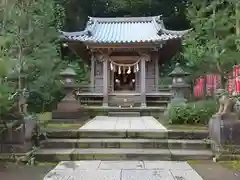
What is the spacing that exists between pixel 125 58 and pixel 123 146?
30.3 feet

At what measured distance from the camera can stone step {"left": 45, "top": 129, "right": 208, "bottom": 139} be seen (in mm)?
6430

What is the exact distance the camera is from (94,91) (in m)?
15.4

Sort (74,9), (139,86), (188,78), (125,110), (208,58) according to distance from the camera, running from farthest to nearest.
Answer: (74,9) → (139,86) → (125,110) → (188,78) → (208,58)

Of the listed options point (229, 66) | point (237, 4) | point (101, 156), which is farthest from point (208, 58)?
point (101, 156)

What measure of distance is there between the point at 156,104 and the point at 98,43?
3.94 metres

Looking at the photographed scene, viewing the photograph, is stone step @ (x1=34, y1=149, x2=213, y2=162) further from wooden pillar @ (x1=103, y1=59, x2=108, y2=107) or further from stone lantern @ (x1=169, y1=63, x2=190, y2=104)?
wooden pillar @ (x1=103, y1=59, x2=108, y2=107)

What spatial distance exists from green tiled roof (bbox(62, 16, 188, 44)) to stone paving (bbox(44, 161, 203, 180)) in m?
9.16

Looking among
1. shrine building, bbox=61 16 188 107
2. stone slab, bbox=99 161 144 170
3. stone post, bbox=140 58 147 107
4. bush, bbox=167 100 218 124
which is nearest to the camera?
stone slab, bbox=99 161 144 170

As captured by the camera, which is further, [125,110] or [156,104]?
[156,104]

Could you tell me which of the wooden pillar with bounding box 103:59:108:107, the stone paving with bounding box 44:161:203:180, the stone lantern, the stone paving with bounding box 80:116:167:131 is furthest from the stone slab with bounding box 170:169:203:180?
the wooden pillar with bounding box 103:59:108:107

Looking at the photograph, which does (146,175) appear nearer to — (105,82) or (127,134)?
(127,134)

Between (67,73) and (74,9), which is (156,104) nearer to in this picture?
(67,73)

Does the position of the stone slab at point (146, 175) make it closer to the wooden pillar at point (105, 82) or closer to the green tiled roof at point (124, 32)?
the wooden pillar at point (105, 82)

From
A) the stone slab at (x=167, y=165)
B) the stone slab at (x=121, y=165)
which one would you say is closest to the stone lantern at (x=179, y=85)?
the stone slab at (x=167, y=165)
